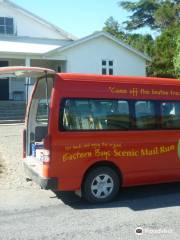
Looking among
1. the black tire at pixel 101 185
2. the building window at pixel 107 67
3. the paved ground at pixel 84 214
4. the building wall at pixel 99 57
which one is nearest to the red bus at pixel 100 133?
the black tire at pixel 101 185

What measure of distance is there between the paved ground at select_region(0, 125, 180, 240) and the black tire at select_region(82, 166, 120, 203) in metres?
0.16

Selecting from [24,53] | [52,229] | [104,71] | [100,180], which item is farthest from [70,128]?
[104,71]

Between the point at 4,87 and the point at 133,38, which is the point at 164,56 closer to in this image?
the point at 4,87

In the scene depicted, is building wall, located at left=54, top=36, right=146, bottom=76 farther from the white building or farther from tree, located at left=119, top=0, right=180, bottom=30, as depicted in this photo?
tree, located at left=119, top=0, right=180, bottom=30

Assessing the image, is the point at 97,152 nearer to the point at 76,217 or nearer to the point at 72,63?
the point at 76,217

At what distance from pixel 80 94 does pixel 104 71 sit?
757 inches

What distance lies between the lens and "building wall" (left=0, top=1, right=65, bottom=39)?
96.0 feet

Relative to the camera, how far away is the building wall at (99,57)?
2575cm

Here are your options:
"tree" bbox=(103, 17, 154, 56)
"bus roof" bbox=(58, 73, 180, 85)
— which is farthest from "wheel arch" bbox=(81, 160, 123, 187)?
"tree" bbox=(103, 17, 154, 56)

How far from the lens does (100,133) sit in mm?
7594

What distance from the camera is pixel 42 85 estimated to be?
8.21 metres

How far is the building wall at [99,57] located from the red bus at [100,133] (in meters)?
17.4

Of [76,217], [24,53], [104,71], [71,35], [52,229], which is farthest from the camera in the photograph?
[71,35]

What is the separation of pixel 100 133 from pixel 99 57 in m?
19.0
